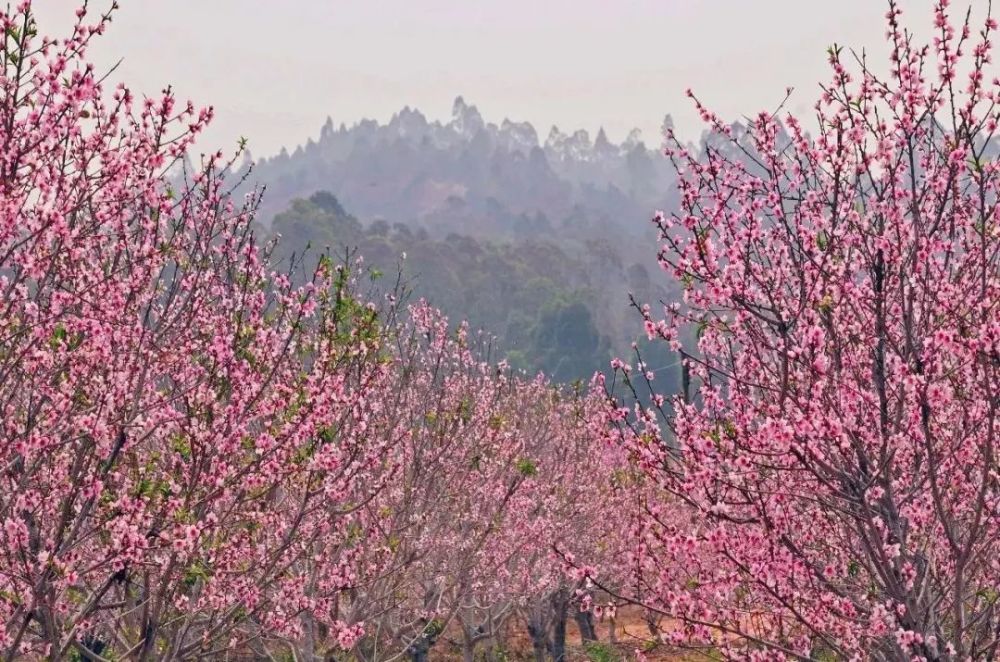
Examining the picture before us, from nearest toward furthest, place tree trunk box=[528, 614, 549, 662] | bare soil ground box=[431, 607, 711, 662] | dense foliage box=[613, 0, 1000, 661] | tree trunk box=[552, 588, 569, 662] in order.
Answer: dense foliage box=[613, 0, 1000, 661] → tree trunk box=[528, 614, 549, 662] → tree trunk box=[552, 588, 569, 662] → bare soil ground box=[431, 607, 711, 662]

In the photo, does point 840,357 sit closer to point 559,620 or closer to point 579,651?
point 559,620

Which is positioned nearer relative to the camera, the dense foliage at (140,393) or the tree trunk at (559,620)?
the dense foliage at (140,393)

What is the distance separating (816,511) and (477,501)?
1006 centimetres

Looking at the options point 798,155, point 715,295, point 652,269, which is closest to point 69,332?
point 715,295

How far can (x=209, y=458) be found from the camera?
677 centimetres

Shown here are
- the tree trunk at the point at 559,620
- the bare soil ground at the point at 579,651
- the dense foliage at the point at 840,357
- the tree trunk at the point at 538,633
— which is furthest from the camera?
the bare soil ground at the point at 579,651

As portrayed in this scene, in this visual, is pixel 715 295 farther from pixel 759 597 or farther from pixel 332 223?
pixel 332 223

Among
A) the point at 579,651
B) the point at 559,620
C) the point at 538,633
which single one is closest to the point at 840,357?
the point at 538,633

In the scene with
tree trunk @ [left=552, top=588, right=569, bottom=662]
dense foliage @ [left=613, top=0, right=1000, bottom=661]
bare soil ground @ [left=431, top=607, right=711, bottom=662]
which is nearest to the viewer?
dense foliage @ [left=613, top=0, right=1000, bottom=661]

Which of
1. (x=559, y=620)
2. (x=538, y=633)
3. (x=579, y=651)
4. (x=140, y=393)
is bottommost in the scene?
(x=140, y=393)

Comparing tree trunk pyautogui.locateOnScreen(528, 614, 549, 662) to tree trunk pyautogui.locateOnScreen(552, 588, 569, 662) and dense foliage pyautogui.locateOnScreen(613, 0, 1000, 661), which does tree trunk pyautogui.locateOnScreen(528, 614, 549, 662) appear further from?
dense foliage pyautogui.locateOnScreen(613, 0, 1000, 661)

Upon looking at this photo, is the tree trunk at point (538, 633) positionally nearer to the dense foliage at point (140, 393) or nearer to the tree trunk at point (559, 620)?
the tree trunk at point (559, 620)

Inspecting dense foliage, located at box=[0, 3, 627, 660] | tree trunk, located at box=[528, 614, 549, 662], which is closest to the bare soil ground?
tree trunk, located at box=[528, 614, 549, 662]

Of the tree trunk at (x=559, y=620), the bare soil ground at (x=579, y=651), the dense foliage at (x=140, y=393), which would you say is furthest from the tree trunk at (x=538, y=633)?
the dense foliage at (x=140, y=393)
